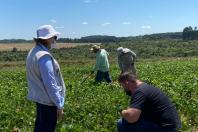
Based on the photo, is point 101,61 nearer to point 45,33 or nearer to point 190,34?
point 45,33

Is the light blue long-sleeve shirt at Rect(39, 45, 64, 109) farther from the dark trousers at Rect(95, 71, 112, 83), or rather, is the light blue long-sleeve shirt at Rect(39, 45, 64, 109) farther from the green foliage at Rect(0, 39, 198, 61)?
the green foliage at Rect(0, 39, 198, 61)

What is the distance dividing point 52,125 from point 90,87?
25.6ft

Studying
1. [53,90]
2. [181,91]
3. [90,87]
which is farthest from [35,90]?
[90,87]

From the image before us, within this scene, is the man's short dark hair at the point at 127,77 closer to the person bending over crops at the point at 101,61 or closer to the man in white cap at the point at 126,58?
the man in white cap at the point at 126,58

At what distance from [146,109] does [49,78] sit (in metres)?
1.24

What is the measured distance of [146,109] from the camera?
18.5 feet

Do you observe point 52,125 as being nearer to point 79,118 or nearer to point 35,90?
point 35,90

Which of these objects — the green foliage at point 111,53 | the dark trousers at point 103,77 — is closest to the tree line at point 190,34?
the green foliage at point 111,53

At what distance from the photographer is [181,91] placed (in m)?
12.1

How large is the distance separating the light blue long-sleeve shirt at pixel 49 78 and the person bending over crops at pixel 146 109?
81cm

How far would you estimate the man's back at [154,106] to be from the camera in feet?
18.1

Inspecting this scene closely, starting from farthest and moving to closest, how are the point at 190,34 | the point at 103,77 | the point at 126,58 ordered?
1. the point at 190,34
2. the point at 103,77
3. the point at 126,58

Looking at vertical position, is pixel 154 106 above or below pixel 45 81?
below

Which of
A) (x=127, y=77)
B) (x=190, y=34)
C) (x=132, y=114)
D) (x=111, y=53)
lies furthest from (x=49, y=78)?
(x=190, y=34)
